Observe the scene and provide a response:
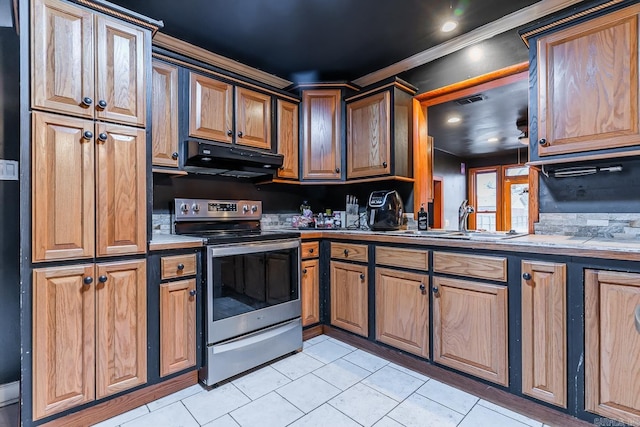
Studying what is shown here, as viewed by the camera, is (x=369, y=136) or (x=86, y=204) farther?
(x=369, y=136)

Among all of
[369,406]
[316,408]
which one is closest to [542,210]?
[369,406]

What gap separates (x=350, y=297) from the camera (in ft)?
7.97

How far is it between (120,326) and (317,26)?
2.27m

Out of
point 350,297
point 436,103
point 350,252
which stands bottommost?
point 350,297

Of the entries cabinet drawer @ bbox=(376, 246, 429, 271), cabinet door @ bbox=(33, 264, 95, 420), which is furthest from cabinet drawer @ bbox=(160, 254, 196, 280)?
cabinet drawer @ bbox=(376, 246, 429, 271)

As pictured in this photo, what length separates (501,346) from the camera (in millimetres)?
1634

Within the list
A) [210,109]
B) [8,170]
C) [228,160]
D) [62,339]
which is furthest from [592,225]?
[8,170]

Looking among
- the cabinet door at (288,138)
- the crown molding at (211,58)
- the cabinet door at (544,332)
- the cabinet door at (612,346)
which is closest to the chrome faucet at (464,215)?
the cabinet door at (544,332)

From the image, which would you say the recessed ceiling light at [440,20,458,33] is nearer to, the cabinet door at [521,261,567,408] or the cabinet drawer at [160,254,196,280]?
the cabinet door at [521,261,567,408]

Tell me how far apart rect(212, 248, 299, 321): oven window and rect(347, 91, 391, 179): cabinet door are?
985 millimetres

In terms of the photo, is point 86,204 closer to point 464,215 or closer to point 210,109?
point 210,109

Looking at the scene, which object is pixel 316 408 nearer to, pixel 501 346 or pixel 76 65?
pixel 501 346

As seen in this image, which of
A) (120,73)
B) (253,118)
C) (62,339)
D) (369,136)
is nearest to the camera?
(62,339)

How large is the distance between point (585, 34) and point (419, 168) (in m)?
1.35
